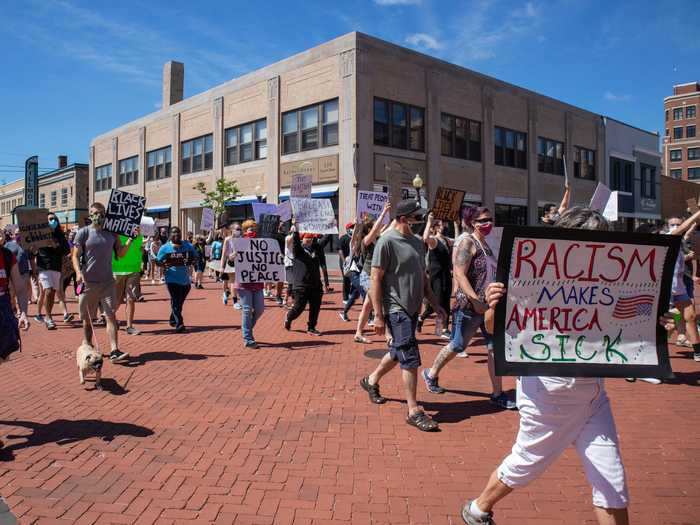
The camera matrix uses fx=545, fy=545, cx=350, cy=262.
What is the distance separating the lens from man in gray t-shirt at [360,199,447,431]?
4.87m

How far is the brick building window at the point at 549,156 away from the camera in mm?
30203

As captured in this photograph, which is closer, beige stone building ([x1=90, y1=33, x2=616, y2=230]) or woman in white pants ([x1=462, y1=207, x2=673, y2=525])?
woman in white pants ([x1=462, y1=207, x2=673, y2=525])

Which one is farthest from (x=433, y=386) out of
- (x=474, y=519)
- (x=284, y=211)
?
(x=284, y=211)

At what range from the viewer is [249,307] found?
8320 mm

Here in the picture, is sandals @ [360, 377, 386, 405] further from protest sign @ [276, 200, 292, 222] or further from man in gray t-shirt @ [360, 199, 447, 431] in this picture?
protest sign @ [276, 200, 292, 222]

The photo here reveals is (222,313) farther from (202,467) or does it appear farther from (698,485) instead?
(698,485)

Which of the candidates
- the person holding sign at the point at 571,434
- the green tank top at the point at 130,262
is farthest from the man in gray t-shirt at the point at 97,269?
the person holding sign at the point at 571,434

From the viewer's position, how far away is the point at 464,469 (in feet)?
13.3

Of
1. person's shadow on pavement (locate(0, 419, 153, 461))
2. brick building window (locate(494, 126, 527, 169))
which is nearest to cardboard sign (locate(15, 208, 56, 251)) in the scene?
person's shadow on pavement (locate(0, 419, 153, 461))

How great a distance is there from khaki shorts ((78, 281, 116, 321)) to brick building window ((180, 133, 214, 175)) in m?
22.6

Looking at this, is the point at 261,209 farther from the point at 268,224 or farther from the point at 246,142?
the point at 246,142

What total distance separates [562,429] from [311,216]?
7898 mm

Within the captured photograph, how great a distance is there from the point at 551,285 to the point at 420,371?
445 centimetres

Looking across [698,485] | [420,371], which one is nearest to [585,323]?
[698,485]
